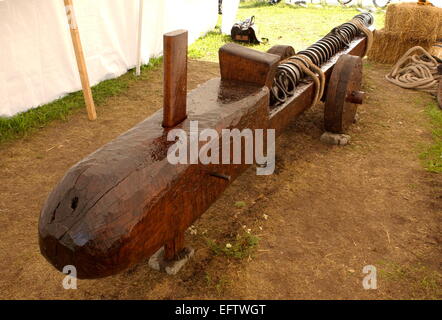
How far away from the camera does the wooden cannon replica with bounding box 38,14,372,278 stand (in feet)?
4.85

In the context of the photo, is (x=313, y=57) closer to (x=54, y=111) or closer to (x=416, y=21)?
(x=54, y=111)

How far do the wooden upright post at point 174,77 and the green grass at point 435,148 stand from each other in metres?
2.49

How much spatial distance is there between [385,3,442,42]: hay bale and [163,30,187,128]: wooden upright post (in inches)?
216

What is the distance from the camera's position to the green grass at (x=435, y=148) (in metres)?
3.44

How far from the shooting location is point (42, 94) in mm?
4539

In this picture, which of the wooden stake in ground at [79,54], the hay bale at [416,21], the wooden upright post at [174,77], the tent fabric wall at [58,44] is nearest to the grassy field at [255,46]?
the tent fabric wall at [58,44]

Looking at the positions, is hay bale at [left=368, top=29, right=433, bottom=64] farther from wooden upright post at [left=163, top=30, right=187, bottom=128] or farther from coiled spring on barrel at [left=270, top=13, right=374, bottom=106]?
wooden upright post at [left=163, top=30, right=187, bottom=128]

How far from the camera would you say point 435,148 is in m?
3.76

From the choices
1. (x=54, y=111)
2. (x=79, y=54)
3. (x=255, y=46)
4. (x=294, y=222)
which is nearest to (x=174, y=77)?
(x=294, y=222)

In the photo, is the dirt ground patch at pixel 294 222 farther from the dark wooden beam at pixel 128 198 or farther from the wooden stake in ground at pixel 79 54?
the dark wooden beam at pixel 128 198

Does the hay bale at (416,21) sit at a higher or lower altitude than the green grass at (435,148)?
higher

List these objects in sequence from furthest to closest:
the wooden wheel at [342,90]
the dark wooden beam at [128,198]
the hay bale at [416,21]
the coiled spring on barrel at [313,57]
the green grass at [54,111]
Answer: the hay bale at [416,21], the green grass at [54,111], the wooden wheel at [342,90], the coiled spring on barrel at [313,57], the dark wooden beam at [128,198]

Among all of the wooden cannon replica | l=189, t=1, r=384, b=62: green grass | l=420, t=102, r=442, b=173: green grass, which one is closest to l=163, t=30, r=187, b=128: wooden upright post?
the wooden cannon replica

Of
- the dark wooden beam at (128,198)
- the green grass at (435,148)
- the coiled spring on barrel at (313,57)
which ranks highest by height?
the coiled spring on barrel at (313,57)
